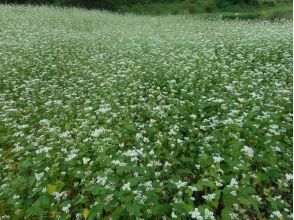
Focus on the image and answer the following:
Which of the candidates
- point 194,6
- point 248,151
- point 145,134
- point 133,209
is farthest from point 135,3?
point 133,209

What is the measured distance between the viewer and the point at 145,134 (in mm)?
7012

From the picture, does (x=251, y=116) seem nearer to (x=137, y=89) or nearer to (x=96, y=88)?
(x=137, y=89)

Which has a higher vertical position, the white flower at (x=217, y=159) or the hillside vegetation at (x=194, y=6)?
the white flower at (x=217, y=159)

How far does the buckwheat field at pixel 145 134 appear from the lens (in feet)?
16.3

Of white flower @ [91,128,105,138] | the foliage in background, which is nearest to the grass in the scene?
the foliage in background

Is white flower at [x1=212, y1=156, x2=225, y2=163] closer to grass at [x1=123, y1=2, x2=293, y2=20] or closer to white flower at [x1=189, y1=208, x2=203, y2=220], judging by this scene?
white flower at [x1=189, y1=208, x2=203, y2=220]

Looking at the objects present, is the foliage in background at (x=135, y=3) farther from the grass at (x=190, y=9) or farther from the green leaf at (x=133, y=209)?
the green leaf at (x=133, y=209)

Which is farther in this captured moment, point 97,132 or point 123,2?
point 123,2

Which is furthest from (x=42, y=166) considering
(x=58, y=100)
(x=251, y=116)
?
(x=251, y=116)

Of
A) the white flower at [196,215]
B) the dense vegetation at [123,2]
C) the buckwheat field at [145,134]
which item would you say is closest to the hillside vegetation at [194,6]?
the dense vegetation at [123,2]

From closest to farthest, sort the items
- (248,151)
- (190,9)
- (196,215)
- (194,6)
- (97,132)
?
(196,215), (248,151), (97,132), (190,9), (194,6)

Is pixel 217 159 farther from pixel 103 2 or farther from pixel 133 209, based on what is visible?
pixel 103 2

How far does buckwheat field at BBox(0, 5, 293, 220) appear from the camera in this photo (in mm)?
4977

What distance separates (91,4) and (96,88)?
30577mm
